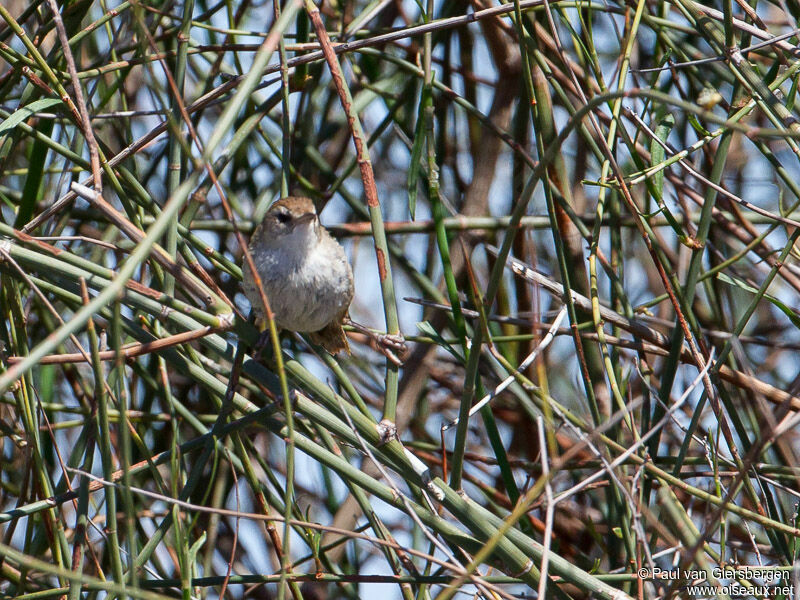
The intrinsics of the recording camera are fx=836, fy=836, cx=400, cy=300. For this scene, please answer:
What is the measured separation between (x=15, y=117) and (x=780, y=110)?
2.04 m

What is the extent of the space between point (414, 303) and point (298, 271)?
41cm

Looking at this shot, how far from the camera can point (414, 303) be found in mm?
2850

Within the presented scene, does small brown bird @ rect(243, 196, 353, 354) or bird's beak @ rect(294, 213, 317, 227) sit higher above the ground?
bird's beak @ rect(294, 213, 317, 227)

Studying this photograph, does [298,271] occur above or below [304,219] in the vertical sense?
below

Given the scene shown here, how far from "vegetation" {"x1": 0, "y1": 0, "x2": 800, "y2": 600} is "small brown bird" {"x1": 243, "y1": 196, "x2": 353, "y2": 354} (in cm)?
14

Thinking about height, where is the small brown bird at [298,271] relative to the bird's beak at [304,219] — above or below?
below

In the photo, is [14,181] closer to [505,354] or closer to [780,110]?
[505,354]

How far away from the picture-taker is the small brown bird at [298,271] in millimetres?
2732

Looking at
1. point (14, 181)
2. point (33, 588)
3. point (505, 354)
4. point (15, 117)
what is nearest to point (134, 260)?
point (15, 117)

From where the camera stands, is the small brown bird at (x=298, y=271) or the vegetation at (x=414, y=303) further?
the small brown bird at (x=298, y=271)

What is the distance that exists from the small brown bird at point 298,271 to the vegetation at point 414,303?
0.45 ft

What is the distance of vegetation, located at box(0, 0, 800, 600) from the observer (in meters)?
1.88

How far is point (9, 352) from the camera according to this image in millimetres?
2590

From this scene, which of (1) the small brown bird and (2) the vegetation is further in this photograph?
(1) the small brown bird
